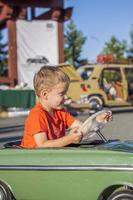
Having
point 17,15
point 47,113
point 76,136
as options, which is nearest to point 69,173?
point 76,136

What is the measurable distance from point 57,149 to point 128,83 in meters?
20.7

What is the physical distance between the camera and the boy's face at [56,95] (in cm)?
513

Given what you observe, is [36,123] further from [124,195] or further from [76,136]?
[124,195]

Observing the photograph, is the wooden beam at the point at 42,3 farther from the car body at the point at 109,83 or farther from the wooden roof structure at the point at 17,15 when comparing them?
the car body at the point at 109,83

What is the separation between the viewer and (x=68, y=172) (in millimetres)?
4523

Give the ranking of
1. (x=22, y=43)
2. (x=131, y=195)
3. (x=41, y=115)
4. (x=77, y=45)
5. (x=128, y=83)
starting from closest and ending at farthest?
(x=131, y=195)
(x=41, y=115)
(x=128, y=83)
(x=22, y=43)
(x=77, y=45)

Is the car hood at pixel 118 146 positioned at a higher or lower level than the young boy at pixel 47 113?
lower

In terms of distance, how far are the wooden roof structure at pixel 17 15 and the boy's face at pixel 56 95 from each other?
1036 inches

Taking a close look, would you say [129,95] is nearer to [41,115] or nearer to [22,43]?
[22,43]

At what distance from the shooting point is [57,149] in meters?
4.77

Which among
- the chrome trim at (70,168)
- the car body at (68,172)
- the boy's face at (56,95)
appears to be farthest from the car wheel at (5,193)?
the boy's face at (56,95)

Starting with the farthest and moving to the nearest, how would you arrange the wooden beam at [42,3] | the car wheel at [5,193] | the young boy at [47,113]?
the wooden beam at [42,3] < the young boy at [47,113] < the car wheel at [5,193]

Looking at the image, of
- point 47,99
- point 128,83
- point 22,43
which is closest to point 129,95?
point 128,83

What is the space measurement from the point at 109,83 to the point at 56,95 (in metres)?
19.9
